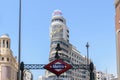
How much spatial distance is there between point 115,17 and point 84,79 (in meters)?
111

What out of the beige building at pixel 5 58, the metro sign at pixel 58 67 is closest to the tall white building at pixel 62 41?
the beige building at pixel 5 58

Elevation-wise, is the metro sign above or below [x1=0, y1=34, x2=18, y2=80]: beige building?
below

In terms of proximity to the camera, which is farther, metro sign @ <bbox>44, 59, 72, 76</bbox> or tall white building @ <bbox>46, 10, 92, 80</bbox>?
tall white building @ <bbox>46, 10, 92, 80</bbox>

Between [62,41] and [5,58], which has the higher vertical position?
[62,41]

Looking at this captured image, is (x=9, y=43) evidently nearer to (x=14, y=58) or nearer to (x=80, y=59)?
(x=14, y=58)

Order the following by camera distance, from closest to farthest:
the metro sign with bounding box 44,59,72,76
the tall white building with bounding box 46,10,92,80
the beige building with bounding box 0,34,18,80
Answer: the metro sign with bounding box 44,59,72,76
the beige building with bounding box 0,34,18,80
the tall white building with bounding box 46,10,92,80

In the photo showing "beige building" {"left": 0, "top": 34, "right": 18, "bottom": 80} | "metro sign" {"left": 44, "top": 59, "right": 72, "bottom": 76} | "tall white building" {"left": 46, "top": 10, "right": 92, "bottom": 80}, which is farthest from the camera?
"tall white building" {"left": 46, "top": 10, "right": 92, "bottom": 80}

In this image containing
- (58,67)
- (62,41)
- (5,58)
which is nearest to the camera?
(58,67)

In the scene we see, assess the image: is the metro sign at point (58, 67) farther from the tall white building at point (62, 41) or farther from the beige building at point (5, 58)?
the tall white building at point (62, 41)

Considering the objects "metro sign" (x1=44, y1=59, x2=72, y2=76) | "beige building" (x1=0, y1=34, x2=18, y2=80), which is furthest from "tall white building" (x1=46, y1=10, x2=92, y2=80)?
"metro sign" (x1=44, y1=59, x2=72, y2=76)

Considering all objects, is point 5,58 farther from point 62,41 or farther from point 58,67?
point 58,67

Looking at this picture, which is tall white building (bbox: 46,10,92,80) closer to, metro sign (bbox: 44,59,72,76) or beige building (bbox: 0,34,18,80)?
beige building (bbox: 0,34,18,80)

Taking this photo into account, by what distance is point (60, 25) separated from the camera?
566 feet

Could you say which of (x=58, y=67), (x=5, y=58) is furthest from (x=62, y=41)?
(x=58, y=67)
